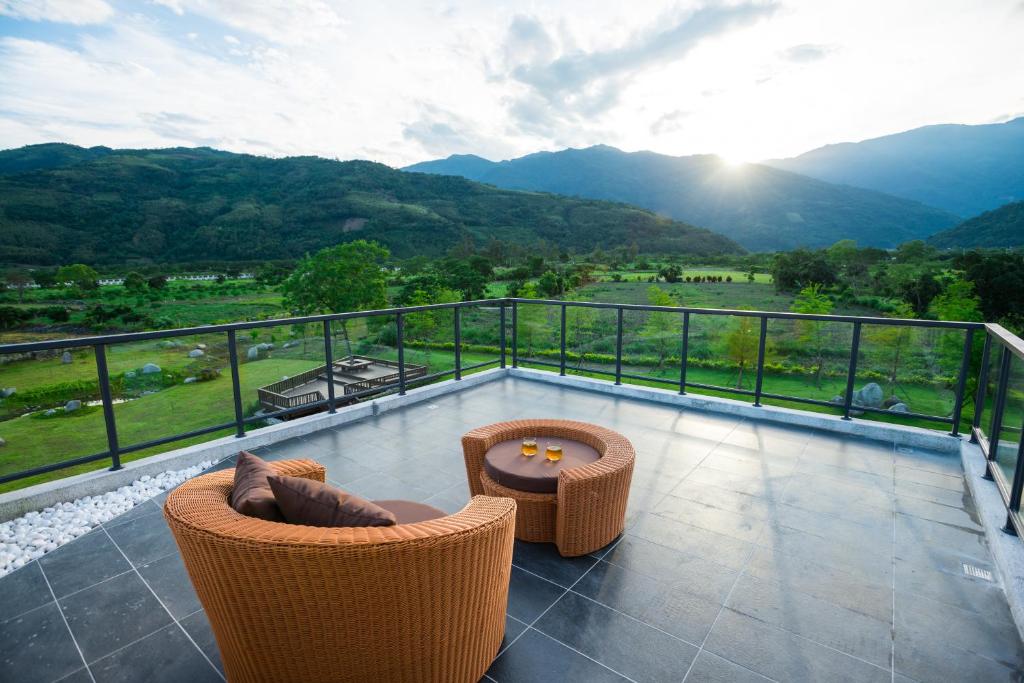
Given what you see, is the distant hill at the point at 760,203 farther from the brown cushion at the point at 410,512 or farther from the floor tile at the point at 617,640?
the brown cushion at the point at 410,512

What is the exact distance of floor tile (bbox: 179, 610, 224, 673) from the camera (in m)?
1.80

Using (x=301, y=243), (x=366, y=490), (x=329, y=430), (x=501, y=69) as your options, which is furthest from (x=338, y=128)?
(x=301, y=243)

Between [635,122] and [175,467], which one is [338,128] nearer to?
[635,122]

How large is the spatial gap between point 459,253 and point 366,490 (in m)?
39.7

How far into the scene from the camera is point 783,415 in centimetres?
442

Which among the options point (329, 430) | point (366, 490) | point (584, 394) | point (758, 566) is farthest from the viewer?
point (584, 394)

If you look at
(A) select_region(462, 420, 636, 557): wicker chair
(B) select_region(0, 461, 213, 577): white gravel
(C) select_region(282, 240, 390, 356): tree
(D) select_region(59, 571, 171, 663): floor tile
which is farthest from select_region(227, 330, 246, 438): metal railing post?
(C) select_region(282, 240, 390, 356): tree

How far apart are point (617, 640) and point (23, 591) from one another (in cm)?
271

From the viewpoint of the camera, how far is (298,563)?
119cm

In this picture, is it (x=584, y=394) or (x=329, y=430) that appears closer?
(x=329, y=430)

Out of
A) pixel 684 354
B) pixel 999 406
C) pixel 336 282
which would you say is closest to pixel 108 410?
pixel 684 354

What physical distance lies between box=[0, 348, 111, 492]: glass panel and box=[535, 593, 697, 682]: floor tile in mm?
3366

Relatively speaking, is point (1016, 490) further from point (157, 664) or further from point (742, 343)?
point (742, 343)

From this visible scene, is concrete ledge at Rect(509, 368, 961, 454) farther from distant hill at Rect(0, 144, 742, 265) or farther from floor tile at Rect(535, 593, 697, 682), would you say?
distant hill at Rect(0, 144, 742, 265)
